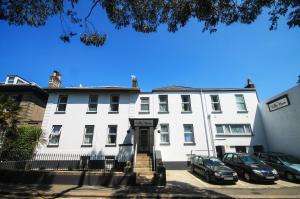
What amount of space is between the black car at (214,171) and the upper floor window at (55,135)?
44.4ft

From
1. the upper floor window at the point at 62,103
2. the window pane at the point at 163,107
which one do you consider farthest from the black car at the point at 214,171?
the upper floor window at the point at 62,103

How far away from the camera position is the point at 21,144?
47.9 feet

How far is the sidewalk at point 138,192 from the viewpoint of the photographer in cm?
892

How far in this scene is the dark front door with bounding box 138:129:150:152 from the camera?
1672 centimetres

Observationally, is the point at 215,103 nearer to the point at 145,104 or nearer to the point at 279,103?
the point at 279,103

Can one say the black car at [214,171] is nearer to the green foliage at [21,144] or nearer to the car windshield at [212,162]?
the car windshield at [212,162]

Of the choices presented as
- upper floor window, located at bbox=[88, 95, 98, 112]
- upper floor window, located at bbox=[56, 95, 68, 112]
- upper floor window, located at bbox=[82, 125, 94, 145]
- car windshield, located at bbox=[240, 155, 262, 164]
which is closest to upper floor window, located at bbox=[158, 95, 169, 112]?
upper floor window, located at bbox=[88, 95, 98, 112]

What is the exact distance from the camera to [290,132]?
50.9 feet

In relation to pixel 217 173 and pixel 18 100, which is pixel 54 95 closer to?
pixel 18 100

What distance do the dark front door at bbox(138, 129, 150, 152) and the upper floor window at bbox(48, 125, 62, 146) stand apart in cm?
814

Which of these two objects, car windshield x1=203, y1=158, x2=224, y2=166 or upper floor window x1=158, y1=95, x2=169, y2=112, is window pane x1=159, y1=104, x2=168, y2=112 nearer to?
upper floor window x1=158, y1=95, x2=169, y2=112


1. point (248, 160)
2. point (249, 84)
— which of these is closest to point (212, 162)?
point (248, 160)

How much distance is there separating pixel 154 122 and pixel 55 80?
41.5 feet

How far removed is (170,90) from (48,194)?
46.9 ft
